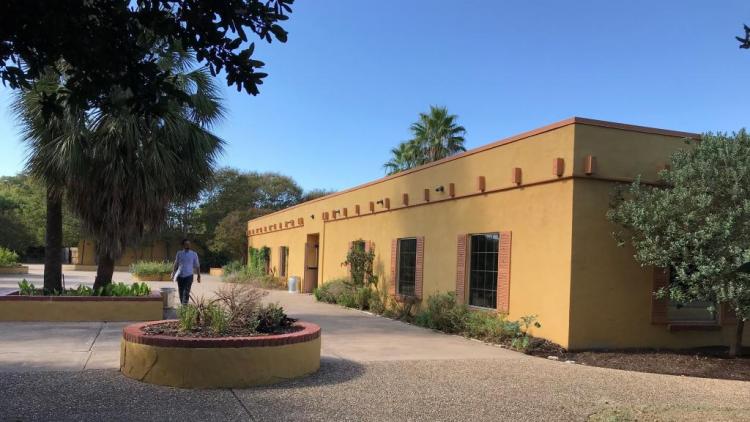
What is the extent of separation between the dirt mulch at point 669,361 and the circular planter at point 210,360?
454 centimetres

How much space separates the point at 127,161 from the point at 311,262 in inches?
472

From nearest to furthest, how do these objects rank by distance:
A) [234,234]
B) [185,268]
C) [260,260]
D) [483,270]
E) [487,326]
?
[487,326], [483,270], [185,268], [260,260], [234,234]

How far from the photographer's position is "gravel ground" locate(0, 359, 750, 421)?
18.5 ft

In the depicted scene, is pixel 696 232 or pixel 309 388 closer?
pixel 309 388

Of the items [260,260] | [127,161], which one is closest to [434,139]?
[260,260]

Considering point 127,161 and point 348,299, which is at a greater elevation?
point 127,161

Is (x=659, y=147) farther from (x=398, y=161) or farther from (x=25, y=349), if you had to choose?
(x=398, y=161)

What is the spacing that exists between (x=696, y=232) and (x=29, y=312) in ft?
38.6

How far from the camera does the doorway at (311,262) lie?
23.6 metres

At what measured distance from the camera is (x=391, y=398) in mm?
6367

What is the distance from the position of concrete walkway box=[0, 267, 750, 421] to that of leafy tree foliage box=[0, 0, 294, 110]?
2.90 m

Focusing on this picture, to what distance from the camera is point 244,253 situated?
39500 millimetres

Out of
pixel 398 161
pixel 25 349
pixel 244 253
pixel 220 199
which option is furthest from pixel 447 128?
pixel 25 349

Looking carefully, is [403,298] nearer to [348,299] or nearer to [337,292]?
[348,299]
